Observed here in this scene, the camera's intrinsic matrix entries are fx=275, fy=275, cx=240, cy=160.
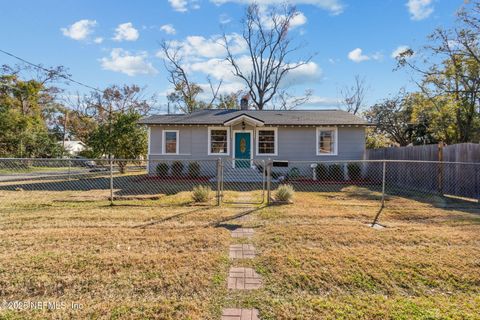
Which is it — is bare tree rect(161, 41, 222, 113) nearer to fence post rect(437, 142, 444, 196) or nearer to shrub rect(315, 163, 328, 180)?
shrub rect(315, 163, 328, 180)

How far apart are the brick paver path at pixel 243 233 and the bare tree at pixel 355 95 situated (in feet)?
109

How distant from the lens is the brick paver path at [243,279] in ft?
10.7

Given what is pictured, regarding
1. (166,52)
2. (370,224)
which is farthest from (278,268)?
(166,52)

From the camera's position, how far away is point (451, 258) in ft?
13.0

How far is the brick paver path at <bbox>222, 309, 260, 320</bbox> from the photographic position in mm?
2657

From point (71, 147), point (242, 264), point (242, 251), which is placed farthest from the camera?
point (71, 147)

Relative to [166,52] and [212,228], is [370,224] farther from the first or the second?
[166,52]

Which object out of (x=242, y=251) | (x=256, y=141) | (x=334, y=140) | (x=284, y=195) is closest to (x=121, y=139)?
(x=256, y=141)

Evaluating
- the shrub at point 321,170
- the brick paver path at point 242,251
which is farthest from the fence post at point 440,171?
the brick paver path at point 242,251

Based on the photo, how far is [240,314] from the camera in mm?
2717

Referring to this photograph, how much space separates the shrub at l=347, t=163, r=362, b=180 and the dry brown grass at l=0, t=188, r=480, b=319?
755cm

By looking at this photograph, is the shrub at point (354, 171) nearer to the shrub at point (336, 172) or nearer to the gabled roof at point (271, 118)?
the shrub at point (336, 172)

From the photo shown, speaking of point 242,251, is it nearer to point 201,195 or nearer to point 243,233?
point 243,233

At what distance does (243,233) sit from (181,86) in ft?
101
